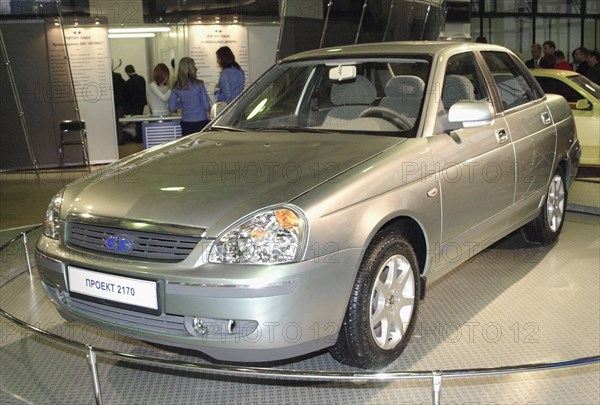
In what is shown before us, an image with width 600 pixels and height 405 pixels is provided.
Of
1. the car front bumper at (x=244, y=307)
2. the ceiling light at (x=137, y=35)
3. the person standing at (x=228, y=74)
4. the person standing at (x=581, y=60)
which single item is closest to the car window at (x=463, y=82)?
the car front bumper at (x=244, y=307)

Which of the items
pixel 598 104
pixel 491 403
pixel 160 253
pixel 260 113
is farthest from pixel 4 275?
pixel 598 104

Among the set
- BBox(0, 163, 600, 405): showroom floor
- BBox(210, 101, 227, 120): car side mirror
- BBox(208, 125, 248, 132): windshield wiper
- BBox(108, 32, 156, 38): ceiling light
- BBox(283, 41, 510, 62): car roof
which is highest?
BBox(108, 32, 156, 38): ceiling light

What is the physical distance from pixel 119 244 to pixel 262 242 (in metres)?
0.59

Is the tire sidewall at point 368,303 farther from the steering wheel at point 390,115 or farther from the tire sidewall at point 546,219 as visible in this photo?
the tire sidewall at point 546,219

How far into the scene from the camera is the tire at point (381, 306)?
2.81 meters

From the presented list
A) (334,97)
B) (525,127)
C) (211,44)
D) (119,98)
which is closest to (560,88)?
(525,127)

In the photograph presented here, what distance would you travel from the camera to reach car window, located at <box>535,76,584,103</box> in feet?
26.7

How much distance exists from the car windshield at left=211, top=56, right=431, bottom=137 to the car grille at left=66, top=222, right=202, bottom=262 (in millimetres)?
1223

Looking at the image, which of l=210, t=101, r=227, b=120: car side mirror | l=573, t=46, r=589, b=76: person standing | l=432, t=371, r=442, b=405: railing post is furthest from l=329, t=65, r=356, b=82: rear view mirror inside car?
l=573, t=46, r=589, b=76: person standing

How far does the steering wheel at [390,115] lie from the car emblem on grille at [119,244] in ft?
4.80

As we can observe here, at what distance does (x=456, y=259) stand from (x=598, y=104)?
206 inches

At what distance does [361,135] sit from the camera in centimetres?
345

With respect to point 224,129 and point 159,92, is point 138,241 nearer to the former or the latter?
point 224,129

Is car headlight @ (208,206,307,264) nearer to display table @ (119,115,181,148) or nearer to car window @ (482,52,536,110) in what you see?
car window @ (482,52,536,110)
